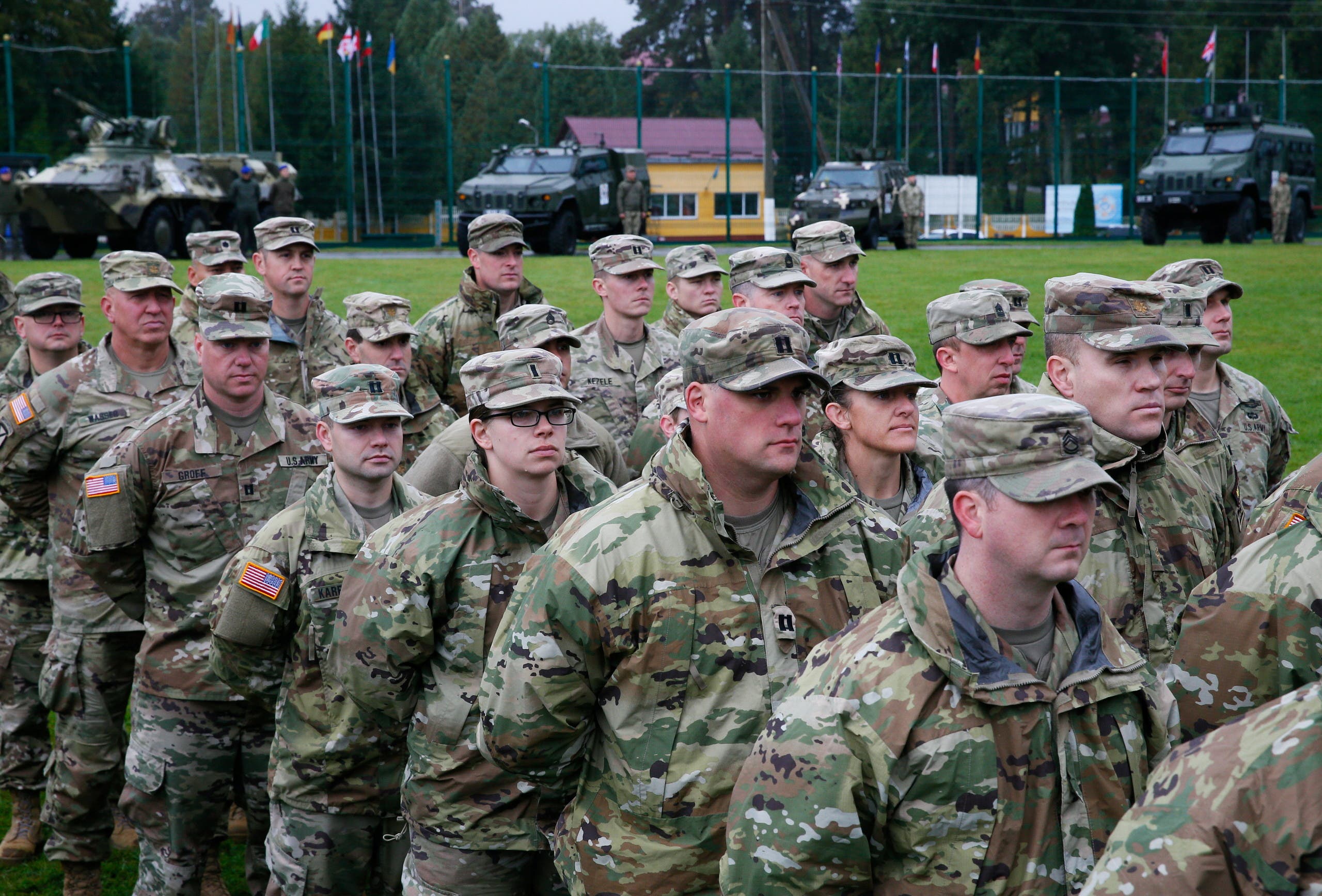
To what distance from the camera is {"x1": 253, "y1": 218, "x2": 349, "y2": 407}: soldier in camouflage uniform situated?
7.78m

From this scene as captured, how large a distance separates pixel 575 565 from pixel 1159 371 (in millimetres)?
2014

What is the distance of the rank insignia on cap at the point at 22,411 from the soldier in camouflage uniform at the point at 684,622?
4047 millimetres

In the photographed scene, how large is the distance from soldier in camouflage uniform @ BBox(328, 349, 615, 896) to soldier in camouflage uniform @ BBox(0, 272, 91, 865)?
11.1 feet

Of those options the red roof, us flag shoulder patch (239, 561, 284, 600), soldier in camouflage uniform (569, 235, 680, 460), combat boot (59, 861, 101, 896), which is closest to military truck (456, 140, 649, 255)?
the red roof

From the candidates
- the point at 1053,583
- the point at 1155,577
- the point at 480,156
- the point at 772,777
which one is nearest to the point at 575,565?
the point at 772,777

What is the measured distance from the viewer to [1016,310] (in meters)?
6.41

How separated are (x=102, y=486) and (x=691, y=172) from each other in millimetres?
35754

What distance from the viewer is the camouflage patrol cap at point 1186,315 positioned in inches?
187

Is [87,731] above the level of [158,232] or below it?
below

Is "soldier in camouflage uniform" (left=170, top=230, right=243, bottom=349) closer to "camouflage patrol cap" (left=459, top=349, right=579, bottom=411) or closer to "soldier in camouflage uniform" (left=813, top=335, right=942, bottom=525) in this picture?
"camouflage patrol cap" (left=459, top=349, right=579, bottom=411)

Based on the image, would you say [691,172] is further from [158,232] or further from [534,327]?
[534,327]

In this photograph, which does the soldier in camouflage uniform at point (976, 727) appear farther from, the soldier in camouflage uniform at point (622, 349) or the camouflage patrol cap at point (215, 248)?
the camouflage patrol cap at point (215, 248)

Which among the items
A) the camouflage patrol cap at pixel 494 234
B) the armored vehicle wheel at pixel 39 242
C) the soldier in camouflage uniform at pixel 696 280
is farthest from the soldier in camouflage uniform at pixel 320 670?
the armored vehicle wheel at pixel 39 242

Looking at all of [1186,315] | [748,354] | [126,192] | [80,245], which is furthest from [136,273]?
[80,245]
